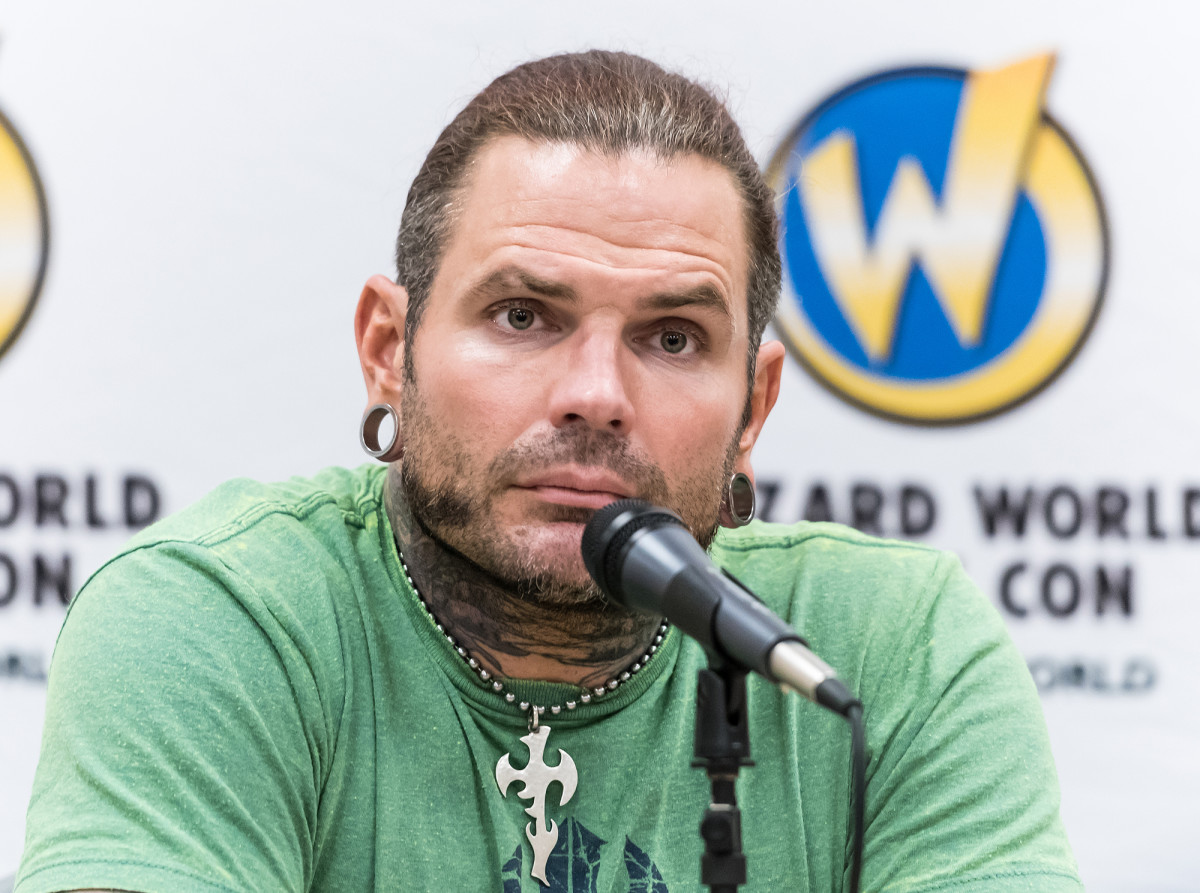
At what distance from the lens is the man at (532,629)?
124cm

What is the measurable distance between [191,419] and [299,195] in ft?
1.55

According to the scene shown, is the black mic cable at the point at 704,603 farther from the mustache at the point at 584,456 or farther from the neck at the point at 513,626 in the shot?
the neck at the point at 513,626

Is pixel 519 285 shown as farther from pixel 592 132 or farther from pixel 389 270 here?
pixel 389 270

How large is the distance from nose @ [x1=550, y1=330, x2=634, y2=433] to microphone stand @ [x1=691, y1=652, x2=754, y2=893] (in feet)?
1.40

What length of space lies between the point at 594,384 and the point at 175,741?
0.55 m

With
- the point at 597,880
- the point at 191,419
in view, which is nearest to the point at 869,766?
the point at 597,880

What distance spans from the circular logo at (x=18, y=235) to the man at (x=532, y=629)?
41.2 inches

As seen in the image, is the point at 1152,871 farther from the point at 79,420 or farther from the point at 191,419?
the point at 79,420

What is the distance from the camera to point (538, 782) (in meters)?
1.38

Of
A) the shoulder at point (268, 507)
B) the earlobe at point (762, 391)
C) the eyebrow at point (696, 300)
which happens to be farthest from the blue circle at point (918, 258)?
the shoulder at point (268, 507)

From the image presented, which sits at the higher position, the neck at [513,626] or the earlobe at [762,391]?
the earlobe at [762,391]

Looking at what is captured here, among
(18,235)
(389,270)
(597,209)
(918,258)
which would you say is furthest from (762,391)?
(18,235)

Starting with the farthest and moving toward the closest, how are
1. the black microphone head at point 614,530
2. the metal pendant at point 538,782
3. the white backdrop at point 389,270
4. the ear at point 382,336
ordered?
1. the white backdrop at point 389,270
2. the ear at point 382,336
3. the metal pendant at point 538,782
4. the black microphone head at point 614,530

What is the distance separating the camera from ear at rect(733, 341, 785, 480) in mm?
1632
